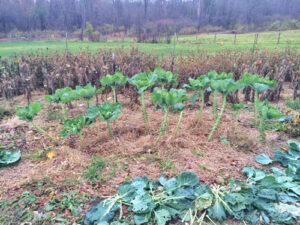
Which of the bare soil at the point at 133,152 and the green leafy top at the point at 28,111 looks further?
the green leafy top at the point at 28,111

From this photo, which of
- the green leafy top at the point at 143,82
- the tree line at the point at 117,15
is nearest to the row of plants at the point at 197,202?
the green leafy top at the point at 143,82

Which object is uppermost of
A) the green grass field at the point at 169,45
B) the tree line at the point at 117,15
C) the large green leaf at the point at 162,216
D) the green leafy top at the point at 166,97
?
the tree line at the point at 117,15

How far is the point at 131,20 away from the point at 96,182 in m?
21.1

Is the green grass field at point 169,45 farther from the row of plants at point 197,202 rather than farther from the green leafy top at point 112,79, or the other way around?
the row of plants at point 197,202

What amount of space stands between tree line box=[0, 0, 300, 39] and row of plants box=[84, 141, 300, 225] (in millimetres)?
17626

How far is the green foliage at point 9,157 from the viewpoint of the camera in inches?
119

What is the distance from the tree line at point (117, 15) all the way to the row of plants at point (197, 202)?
1763 cm

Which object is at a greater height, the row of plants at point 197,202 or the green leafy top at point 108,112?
the green leafy top at point 108,112

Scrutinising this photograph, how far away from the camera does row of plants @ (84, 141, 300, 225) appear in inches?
88.3

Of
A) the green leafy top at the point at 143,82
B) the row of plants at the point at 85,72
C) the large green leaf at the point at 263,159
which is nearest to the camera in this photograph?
the large green leaf at the point at 263,159

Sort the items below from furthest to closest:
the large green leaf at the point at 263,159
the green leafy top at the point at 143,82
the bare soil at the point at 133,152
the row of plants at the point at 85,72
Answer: the row of plants at the point at 85,72
the green leafy top at the point at 143,82
the large green leaf at the point at 263,159
the bare soil at the point at 133,152

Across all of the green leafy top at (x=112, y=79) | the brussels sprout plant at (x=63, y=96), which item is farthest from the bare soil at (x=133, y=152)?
the green leafy top at (x=112, y=79)

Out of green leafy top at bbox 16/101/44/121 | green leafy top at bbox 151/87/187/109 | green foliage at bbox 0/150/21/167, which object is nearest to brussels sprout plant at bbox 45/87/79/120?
green leafy top at bbox 16/101/44/121

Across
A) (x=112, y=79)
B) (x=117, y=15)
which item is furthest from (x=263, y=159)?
(x=117, y=15)
